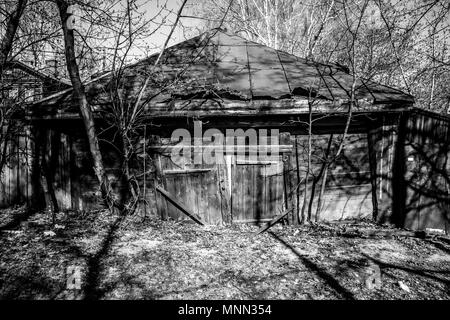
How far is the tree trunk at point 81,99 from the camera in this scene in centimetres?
588

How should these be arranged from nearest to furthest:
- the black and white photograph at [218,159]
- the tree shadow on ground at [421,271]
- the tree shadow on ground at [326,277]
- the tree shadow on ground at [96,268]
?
the tree shadow on ground at [96,268], the tree shadow on ground at [326,277], the tree shadow on ground at [421,271], the black and white photograph at [218,159]

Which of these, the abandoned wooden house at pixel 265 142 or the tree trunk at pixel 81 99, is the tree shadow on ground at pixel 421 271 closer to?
the abandoned wooden house at pixel 265 142

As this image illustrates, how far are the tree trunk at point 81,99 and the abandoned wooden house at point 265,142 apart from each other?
26cm

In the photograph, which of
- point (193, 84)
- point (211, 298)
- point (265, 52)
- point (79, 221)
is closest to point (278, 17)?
point (265, 52)

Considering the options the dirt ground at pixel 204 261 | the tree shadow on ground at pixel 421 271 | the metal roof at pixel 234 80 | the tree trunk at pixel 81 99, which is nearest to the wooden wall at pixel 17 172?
the dirt ground at pixel 204 261

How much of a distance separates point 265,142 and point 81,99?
3877 mm

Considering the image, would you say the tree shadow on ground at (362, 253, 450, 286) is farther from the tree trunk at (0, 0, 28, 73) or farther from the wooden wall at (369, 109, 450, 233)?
the tree trunk at (0, 0, 28, 73)

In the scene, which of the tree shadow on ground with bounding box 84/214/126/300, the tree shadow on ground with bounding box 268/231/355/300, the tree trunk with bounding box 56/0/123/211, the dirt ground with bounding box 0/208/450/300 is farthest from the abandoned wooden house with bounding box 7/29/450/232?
the tree shadow on ground with bounding box 268/231/355/300

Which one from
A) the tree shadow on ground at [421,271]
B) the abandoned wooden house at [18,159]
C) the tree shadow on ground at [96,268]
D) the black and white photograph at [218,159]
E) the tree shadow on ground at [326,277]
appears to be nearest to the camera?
the tree shadow on ground at [96,268]

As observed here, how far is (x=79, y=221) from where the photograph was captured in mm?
6379

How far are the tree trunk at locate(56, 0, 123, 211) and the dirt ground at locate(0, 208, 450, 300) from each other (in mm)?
1083

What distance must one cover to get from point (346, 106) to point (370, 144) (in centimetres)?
115

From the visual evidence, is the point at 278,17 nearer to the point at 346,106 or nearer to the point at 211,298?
the point at 346,106

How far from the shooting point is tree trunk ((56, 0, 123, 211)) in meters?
5.88
